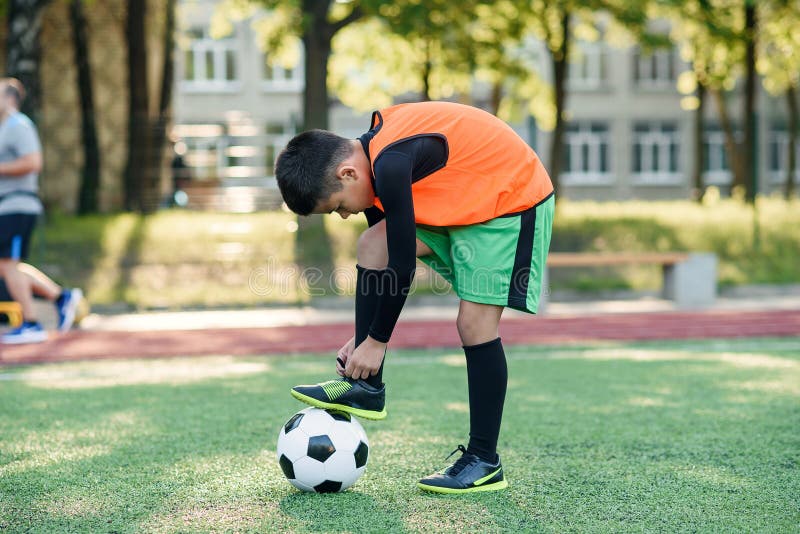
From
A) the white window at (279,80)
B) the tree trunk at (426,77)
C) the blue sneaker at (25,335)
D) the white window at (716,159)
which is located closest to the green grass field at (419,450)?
the blue sneaker at (25,335)

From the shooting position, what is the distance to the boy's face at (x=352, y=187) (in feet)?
11.6

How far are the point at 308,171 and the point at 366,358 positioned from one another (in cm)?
72

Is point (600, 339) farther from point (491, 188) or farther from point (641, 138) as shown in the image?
point (641, 138)

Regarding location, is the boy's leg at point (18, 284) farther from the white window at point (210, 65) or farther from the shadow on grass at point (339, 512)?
the white window at point (210, 65)

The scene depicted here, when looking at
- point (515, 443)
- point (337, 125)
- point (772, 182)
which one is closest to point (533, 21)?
point (515, 443)

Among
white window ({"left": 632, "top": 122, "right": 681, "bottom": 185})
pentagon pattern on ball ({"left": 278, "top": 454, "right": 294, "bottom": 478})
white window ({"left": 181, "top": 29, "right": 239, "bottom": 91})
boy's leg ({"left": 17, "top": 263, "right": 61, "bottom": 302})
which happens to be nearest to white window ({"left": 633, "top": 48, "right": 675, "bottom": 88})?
white window ({"left": 632, "top": 122, "right": 681, "bottom": 185})

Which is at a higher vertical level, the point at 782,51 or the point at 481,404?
the point at 782,51

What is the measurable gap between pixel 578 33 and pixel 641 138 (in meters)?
19.6

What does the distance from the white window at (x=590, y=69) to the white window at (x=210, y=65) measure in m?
14.0

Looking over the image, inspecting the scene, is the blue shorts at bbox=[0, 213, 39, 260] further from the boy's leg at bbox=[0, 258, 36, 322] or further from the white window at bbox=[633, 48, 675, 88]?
the white window at bbox=[633, 48, 675, 88]

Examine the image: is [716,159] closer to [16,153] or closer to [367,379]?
[16,153]

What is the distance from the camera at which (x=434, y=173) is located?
146 inches

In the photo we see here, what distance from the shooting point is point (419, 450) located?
4551mm

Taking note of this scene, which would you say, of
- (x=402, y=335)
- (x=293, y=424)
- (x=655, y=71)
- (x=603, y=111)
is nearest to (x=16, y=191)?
(x=402, y=335)
